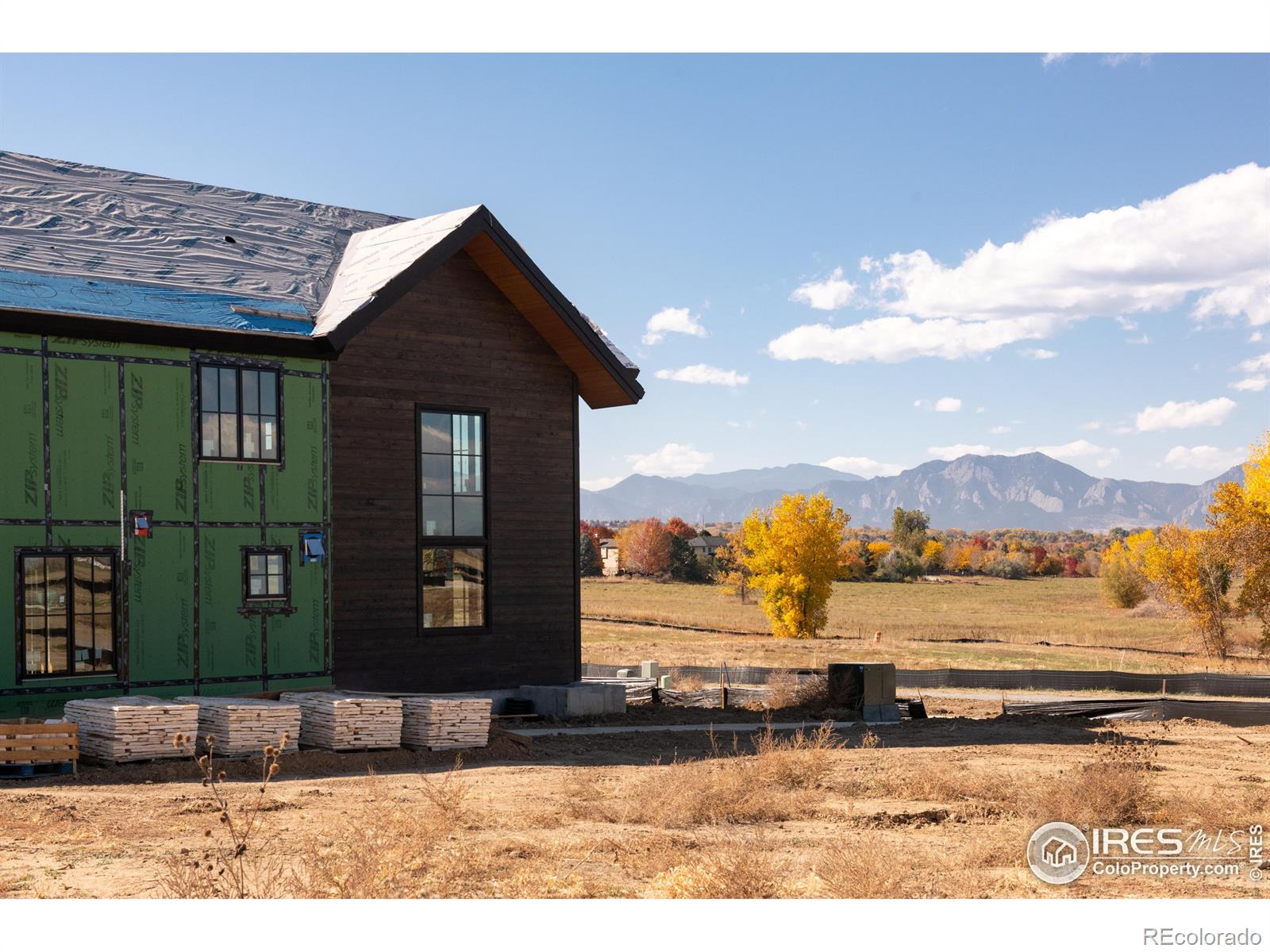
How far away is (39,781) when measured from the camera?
1623 centimetres

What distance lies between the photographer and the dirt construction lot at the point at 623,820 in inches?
408

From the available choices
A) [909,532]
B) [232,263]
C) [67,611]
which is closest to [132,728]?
[67,611]

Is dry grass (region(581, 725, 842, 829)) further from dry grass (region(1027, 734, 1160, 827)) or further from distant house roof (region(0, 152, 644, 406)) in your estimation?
distant house roof (region(0, 152, 644, 406))

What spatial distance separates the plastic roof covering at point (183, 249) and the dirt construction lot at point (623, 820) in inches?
316

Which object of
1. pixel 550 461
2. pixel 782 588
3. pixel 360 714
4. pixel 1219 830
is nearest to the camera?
pixel 1219 830

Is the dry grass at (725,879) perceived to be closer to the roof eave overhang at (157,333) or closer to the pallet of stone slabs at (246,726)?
the pallet of stone slabs at (246,726)

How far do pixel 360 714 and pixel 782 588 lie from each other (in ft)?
154

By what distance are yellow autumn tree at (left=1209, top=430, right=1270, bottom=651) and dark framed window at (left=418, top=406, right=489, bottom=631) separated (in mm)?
39634

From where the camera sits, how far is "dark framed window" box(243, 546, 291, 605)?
21.5 metres

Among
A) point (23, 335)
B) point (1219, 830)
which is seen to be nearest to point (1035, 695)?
point (1219, 830)

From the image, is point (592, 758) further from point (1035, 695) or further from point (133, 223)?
point (1035, 695)

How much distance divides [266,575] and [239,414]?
111 inches

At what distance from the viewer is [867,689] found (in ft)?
87.9

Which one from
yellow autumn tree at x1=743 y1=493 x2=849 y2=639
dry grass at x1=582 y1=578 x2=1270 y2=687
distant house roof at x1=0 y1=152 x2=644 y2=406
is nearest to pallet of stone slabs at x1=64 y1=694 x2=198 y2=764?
distant house roof at x1=0 y1=152 x2=644 y2=406
